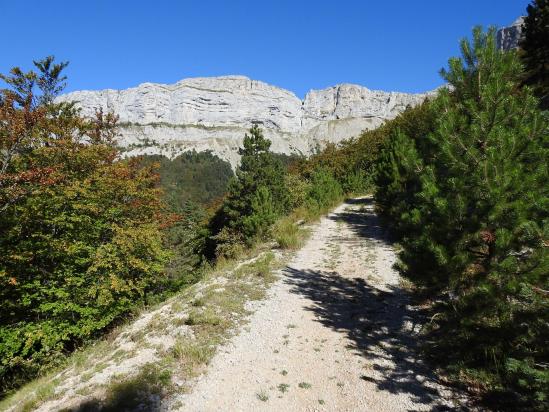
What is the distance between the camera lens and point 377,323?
7676 millimetres

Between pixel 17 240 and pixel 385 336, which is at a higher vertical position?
pixel 17 240

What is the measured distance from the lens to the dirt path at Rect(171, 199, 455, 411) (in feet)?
16.9

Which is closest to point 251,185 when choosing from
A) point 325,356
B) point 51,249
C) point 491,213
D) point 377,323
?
point 51,249

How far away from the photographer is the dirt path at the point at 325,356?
5152mm

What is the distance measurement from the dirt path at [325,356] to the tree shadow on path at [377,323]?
0.7 inches

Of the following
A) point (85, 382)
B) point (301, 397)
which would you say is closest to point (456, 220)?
point (301, 397)

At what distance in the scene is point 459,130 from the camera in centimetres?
564

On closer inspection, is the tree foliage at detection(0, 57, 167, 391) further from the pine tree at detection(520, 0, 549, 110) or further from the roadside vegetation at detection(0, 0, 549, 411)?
the pine tree at detection(520, 0, 549, 110)

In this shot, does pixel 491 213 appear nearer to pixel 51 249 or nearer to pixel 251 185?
pixel 51 249

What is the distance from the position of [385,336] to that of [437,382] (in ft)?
5.71

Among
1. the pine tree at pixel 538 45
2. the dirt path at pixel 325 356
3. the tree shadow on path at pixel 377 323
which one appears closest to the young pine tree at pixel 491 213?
the tree shadow on path at pixel 377 323

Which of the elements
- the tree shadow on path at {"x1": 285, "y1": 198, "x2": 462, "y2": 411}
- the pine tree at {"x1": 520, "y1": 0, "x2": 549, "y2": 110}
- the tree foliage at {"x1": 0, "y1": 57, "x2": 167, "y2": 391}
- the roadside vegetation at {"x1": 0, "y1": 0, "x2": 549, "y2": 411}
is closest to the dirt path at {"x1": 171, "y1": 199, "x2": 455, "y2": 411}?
the tree shadow on path at {"x1": 285, "y1": 198, "x2": 462, "y2": 411}

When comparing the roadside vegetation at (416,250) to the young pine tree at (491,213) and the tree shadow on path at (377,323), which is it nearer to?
the young pine tree at (491,213)

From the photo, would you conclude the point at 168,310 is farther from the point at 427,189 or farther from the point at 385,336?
the point at 427,189
